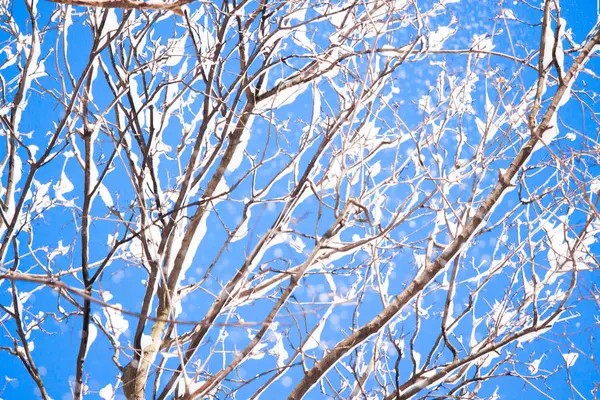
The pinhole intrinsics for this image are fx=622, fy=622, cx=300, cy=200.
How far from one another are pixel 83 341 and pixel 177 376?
0.32 meters

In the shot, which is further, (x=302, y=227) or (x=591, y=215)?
(x=302, y=227)

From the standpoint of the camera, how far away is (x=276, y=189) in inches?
398

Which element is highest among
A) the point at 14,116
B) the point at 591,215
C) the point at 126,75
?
the point at 14,116

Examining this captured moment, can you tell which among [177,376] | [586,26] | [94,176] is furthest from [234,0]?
[586,26]

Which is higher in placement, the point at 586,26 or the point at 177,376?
the point at 586,26

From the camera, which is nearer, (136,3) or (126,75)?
(136,3)

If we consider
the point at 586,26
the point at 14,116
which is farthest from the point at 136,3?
the point at 586,26

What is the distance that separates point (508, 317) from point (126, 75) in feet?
5.38

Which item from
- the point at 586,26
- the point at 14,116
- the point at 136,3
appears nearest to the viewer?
the point at 136,3

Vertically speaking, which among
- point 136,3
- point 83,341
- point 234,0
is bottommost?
point 136,3

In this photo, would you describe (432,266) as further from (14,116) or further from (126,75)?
(14,116)

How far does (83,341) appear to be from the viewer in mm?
1828

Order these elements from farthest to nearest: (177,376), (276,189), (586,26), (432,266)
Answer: (276,189)
(586,26)
(177,376)
(432,266)

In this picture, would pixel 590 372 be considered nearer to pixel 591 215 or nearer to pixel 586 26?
pixel 586 26
